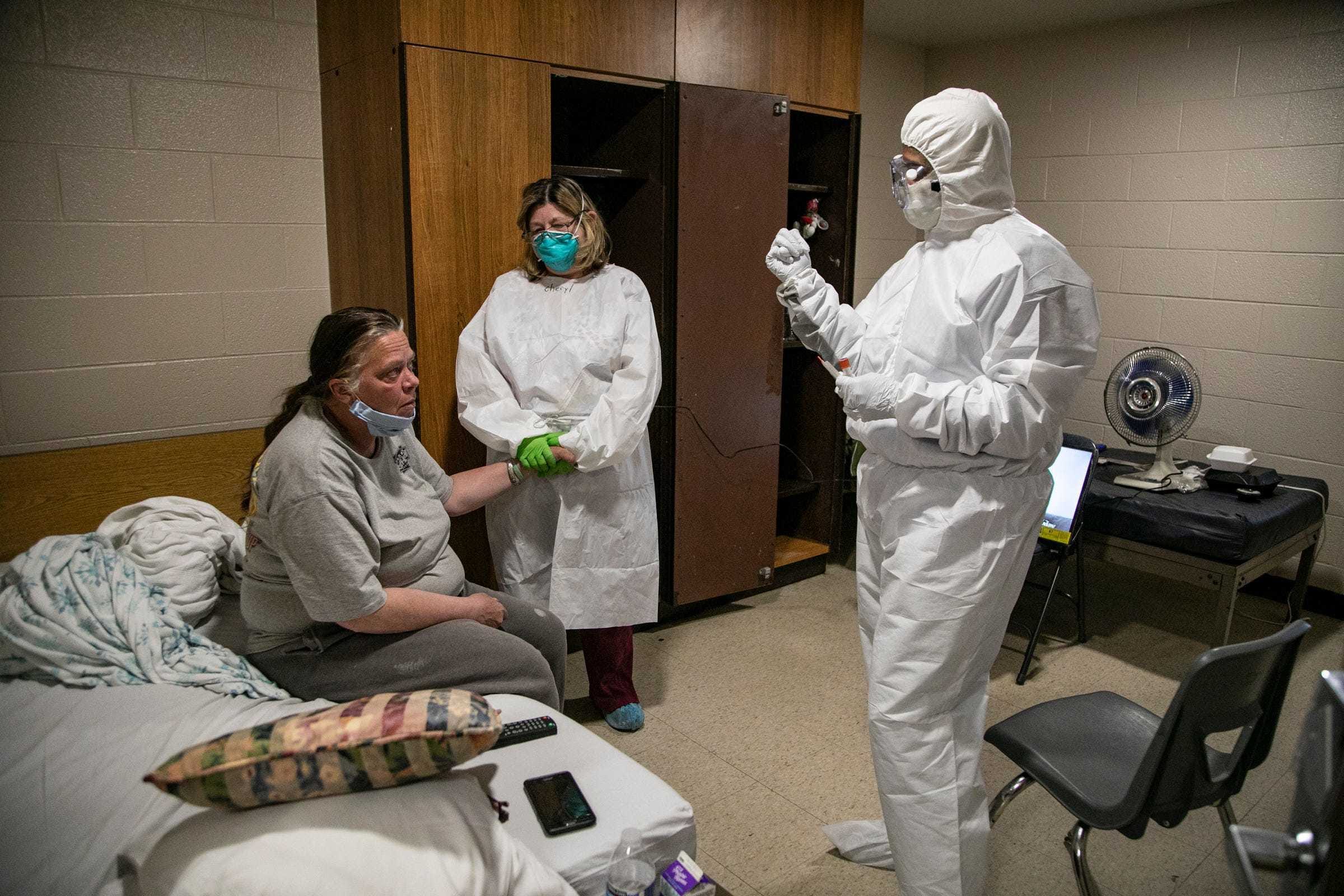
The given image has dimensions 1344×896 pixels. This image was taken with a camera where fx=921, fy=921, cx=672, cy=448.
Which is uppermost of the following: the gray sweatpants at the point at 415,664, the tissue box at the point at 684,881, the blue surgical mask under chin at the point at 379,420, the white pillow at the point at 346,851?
the blue surgical mask under chin at the point at 379,420

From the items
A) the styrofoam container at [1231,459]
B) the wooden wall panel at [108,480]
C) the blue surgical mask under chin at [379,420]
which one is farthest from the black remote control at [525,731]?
the styrofoam container at [1231,459]

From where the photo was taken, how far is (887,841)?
1965mm

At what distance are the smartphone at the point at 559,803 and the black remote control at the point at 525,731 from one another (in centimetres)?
12

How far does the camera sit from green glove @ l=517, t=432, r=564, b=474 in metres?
2.24

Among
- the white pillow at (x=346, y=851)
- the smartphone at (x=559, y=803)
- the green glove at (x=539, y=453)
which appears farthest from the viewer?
the green glove at (x=539, y=453)

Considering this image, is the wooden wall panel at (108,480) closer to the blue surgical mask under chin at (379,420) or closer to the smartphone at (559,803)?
the blue surgical mask under chin at (379,420)

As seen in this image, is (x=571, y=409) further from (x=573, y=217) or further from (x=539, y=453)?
(x=573, y=217)

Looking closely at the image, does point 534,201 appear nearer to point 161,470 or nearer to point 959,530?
point 161,470

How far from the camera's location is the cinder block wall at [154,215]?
85.2 inches

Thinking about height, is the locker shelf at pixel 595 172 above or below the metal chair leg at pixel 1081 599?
above

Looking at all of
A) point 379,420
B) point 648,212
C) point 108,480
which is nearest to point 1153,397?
point 648,212

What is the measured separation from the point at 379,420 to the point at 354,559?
0.90ft

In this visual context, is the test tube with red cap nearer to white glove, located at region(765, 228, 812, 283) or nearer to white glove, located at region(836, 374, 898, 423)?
white glove, located at region(836, 374, 898, 423)

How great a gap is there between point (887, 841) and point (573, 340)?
54.4 inches
